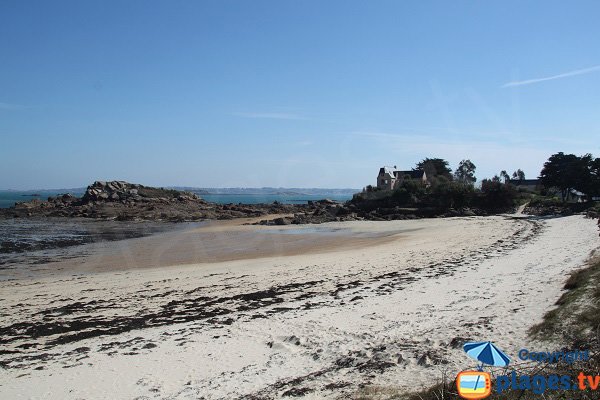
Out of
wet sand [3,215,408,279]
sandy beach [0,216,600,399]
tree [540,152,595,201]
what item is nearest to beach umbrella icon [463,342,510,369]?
sandy beach [0,216,600,399]

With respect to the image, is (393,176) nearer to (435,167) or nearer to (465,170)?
(435,167)

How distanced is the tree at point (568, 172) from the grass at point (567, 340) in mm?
35366

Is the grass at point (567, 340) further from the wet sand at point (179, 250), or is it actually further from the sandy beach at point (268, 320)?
the wet sand at point (179, 250)

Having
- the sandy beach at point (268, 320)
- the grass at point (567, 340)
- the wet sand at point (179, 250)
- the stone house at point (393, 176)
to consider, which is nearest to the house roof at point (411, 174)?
the stone house at point (393, 176)

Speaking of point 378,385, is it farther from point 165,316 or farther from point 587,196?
point 587,196

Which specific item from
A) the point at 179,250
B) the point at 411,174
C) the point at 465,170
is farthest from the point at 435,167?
the point at 179,250

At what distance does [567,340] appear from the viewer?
6039 millimetres

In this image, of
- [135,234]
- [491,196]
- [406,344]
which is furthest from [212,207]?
[406,344]

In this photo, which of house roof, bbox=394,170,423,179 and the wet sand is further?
house roof, bbox=394,170,423,179

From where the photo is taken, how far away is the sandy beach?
634 centimetres

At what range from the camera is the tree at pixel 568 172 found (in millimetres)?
39188

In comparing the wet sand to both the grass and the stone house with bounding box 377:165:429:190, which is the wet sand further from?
the stone house with bounding box 377:165:429:190

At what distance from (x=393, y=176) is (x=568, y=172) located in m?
30.3

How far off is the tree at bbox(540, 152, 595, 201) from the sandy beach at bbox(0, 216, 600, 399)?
25.9 m
